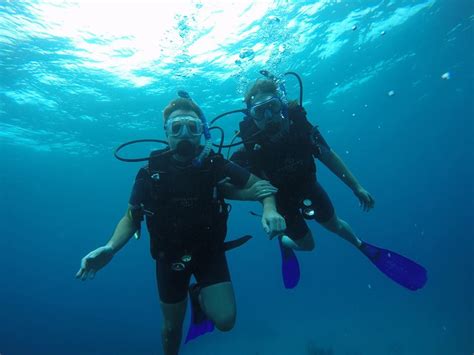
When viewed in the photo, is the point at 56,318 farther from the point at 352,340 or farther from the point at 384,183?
→ the point at 384,183

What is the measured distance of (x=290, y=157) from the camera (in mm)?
5691

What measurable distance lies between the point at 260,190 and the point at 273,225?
2.50 ft

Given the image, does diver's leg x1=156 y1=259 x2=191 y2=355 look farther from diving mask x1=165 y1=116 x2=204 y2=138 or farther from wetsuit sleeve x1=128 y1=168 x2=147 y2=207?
diving mask x1=165 y1=116 x2=204 y2=138

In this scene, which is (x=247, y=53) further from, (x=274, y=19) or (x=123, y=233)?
(x=123, y=233)

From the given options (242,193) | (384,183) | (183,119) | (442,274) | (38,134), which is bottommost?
(442,274)

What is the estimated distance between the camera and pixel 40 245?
10019 centimetres

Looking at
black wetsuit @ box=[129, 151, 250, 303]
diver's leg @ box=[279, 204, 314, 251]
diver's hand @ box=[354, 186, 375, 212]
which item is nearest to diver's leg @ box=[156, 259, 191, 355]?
black wetsuit @ box=[129, 151, 250, 303]

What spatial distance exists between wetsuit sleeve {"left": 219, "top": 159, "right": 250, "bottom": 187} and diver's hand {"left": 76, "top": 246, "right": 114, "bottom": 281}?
184cm

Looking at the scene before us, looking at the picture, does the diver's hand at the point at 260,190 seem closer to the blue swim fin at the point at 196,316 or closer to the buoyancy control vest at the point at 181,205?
the buoyancy control vest at the point at 181,205

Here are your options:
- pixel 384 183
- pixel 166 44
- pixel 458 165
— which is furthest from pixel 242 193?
pixel 384 183

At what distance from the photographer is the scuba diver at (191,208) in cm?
432

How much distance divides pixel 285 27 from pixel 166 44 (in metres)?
5.85

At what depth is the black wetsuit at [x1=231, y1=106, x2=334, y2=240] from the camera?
5.68 meters

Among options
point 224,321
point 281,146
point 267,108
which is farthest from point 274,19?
point 224,321
